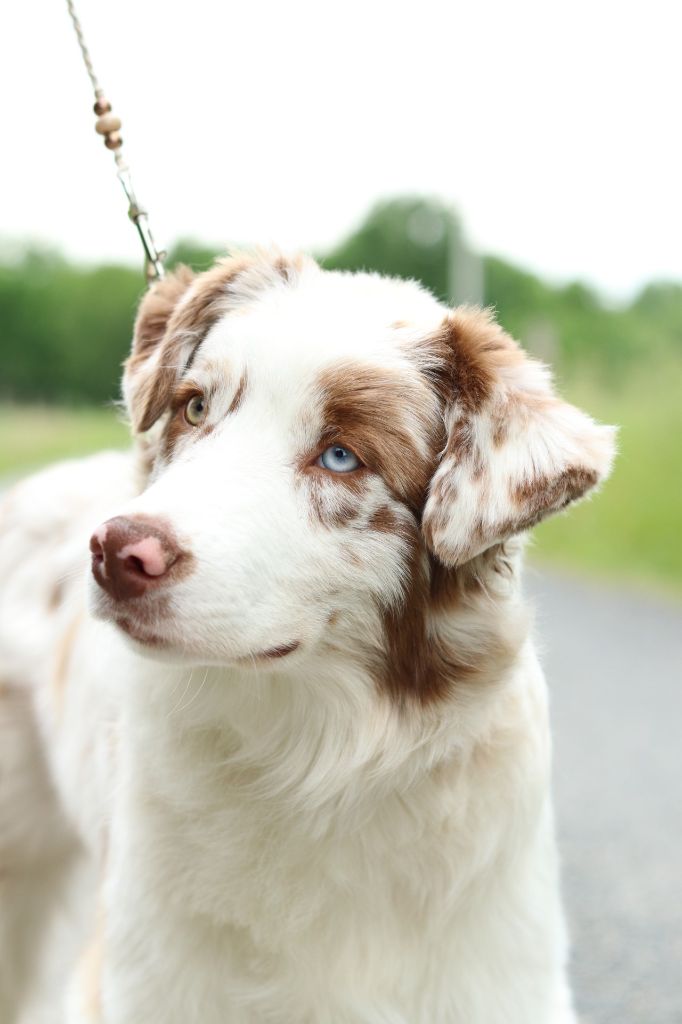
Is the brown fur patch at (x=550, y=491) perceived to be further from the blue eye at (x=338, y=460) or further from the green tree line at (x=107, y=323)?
the green tree line at (x=107, y=323)

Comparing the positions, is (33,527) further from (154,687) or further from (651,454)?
(651,454)

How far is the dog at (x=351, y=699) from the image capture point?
102 inches

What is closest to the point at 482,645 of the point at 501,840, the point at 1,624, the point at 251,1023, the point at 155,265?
the point at 501,840

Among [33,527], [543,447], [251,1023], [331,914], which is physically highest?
[543,447]

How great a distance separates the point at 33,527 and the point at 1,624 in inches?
13.5

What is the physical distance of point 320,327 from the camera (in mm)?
2766

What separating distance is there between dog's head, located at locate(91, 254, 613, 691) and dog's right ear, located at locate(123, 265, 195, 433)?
12 centimetres

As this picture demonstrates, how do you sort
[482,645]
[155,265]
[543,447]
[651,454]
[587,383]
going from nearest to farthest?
[543,447] < [482,645] < [155,265] < [651,454] < [587,383]

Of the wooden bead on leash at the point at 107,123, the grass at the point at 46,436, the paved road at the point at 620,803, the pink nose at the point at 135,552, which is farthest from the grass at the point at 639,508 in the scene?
the pink nose at the point at 135,552

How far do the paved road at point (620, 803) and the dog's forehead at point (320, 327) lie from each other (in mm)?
757

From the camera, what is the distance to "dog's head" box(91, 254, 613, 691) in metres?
2.38

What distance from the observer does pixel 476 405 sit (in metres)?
2.74

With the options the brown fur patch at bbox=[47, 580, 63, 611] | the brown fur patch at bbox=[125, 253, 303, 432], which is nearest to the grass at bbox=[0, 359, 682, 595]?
the brown fur patch at bbox=[47, 580, 63, 611]

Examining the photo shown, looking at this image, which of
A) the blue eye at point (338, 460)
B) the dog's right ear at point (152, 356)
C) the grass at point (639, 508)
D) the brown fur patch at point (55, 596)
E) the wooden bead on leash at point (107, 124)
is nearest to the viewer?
the blue eye at point (338, 460)
